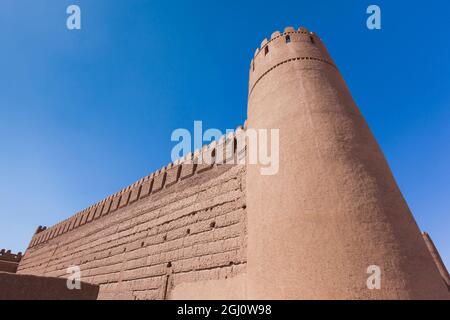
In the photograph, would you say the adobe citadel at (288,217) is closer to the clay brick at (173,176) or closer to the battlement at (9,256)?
the clay brick at (173,176)

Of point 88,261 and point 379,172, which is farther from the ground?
point 379,172

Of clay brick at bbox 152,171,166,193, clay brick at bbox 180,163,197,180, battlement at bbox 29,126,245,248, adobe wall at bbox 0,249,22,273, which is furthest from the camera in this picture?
adobe wall at bbox 0,249,22,273

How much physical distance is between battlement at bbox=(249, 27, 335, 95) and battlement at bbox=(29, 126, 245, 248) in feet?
5.10

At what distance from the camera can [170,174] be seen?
26.7ft

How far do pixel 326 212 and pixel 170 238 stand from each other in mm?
4603

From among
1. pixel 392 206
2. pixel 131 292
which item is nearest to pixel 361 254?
pixel 392 206

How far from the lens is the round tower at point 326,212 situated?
2.68 m

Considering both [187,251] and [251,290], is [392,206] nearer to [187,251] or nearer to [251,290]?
[251,290]

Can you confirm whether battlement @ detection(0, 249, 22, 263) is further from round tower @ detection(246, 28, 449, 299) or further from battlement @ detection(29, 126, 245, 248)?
round tower @ detection(246, 28, 449, 299)

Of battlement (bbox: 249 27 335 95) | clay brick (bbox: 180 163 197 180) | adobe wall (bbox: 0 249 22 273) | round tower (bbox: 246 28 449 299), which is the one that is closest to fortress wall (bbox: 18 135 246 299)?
clay brick (bbox: 180 163 197 180)

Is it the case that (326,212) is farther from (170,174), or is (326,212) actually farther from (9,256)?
(9,256)

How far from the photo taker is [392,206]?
3.13m

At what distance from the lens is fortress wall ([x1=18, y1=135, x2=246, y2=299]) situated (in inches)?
196

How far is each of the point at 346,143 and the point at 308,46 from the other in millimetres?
2775
